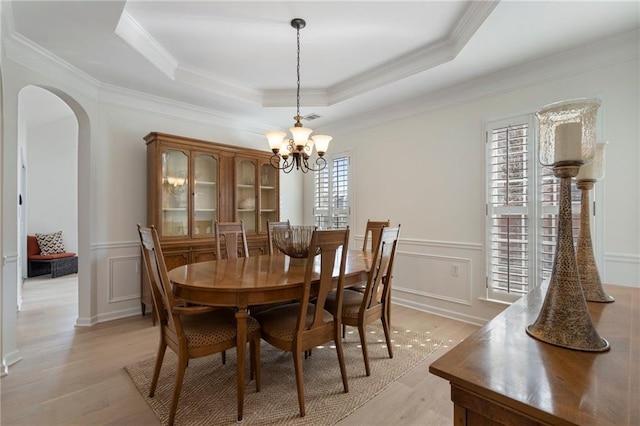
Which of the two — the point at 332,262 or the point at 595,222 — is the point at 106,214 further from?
the point at 595,222

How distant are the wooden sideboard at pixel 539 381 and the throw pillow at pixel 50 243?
7598 mm

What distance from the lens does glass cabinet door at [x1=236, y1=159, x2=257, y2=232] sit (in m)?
4.23

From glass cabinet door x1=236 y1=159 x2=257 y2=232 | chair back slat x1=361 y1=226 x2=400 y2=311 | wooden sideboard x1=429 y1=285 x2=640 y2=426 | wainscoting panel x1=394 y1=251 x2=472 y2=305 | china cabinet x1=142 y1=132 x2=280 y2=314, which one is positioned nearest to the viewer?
wooden sideboard x1=429 y1=285 x2=640 y2=426

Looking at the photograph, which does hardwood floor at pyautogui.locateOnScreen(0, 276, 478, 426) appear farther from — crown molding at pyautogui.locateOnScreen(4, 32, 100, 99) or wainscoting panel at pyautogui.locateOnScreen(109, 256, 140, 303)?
crown molding at pyautogui.locateOnScreen(4, 32, 100, 99)

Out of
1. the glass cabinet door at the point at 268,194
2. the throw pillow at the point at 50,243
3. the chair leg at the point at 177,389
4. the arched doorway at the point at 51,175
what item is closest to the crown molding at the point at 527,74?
the glass cabinet door at the point at 268,194

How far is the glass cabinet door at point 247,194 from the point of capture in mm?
4227

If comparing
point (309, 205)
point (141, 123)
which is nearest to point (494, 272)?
point (309, 205)

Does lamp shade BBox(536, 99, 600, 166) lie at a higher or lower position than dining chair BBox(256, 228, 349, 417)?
higher

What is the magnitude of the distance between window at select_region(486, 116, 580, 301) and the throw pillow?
760 cm

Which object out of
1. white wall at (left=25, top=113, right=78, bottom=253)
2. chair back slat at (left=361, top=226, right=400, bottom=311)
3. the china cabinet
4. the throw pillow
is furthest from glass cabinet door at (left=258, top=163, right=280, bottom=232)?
white wall at (left=25, top=113, right=78, bottom=253)

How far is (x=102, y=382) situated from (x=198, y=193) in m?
2.24

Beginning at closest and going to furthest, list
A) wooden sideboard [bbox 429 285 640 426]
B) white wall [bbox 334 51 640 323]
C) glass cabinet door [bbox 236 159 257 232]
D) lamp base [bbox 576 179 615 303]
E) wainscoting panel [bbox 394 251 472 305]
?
wooden sideboard [bbox 429 285 640 426] → lamp base [bbox 576 179 615 303] → white wall [bbox 334 51 640 323] → wainscoting panel [bbox 394 251 472 305] → glass cabinet door [bbox 236 159 257 232]

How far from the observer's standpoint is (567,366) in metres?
0.78

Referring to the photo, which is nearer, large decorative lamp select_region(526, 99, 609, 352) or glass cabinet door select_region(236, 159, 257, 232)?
large decorative lamp select_region(526, 99, 609, 352)
